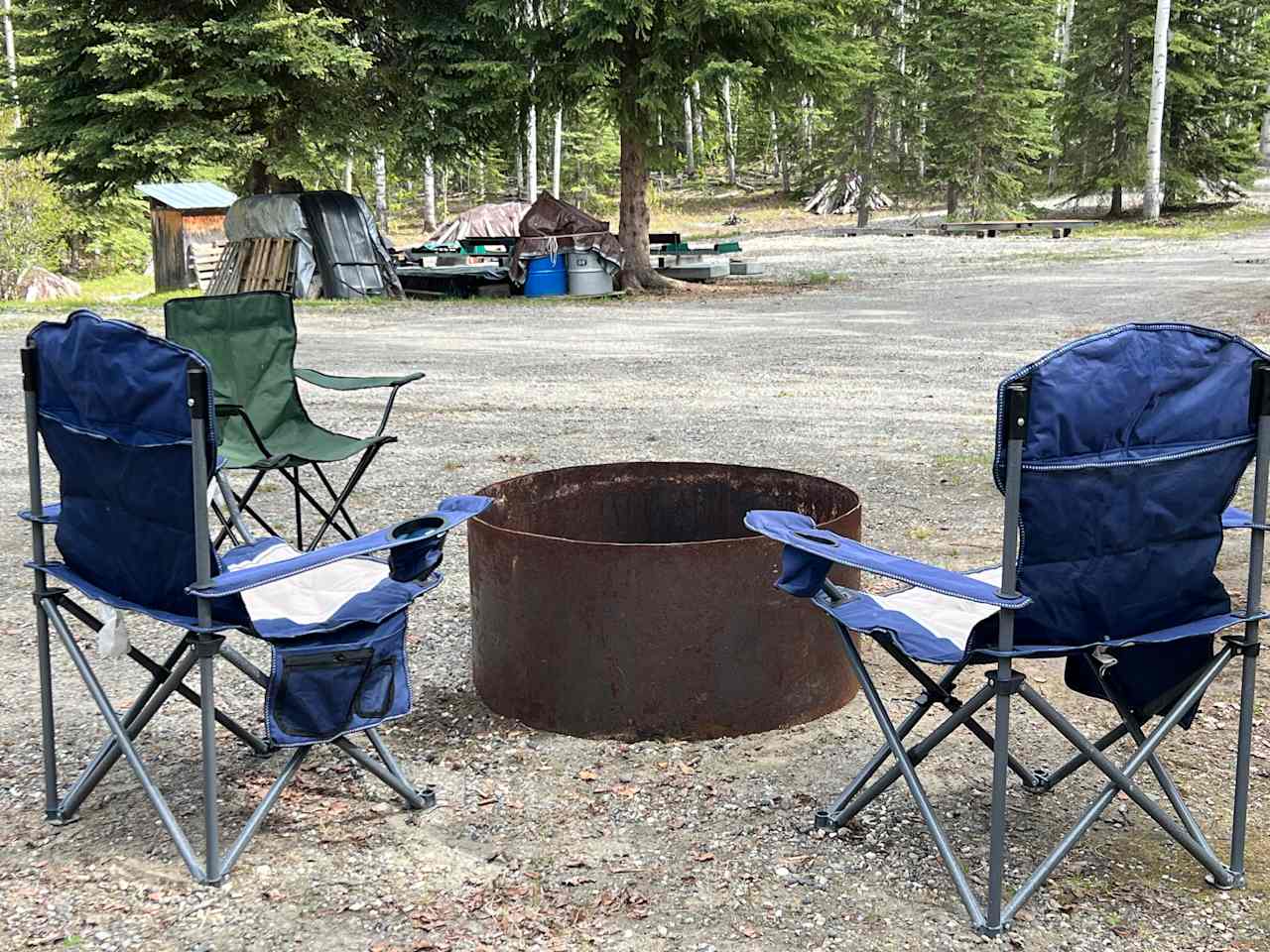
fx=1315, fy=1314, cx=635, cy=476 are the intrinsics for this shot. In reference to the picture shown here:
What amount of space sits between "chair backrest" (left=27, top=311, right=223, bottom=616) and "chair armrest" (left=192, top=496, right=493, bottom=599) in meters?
0.11

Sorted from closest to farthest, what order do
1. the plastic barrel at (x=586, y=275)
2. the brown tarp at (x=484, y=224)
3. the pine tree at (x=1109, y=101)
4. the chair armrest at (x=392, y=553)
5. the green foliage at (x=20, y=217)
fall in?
the chair armrest at (x=392, y=553) < the plastic barrel at (x=586, y=275) < the green foliage at (x=20, y=217) < the brown tarp at (x=484, y=224) < the pine tree at (x=1109, y=101)

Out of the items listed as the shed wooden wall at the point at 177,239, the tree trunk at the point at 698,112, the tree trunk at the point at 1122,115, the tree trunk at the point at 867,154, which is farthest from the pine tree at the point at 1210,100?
the shed wooden wall at the point at 177,239

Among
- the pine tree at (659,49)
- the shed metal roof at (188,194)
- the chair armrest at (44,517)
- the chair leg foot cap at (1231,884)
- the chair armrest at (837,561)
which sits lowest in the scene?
the chair leg foot cap at (1231,884)

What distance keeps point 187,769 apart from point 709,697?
1327mm

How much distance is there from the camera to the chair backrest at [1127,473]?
2.34 metres

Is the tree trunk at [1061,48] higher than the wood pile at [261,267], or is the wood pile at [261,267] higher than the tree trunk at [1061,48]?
the tree trunk at [1061,48]

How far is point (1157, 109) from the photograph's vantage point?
31.3 metres

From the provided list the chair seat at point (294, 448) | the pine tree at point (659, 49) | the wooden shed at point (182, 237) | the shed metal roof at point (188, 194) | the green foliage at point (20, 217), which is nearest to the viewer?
the chair seat at point (294, 448)

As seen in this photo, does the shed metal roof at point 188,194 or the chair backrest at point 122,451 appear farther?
the shed metal roof at point 188,194

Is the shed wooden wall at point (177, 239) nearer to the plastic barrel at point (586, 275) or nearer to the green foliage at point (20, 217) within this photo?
the green foliage at point (20, 217)

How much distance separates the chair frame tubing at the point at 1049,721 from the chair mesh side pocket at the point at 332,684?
3.23 ft

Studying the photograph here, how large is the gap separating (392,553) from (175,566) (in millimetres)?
444

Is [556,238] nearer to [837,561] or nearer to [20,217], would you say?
[20,217]

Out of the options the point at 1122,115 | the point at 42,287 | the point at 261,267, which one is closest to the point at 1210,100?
the point at 1122,115
